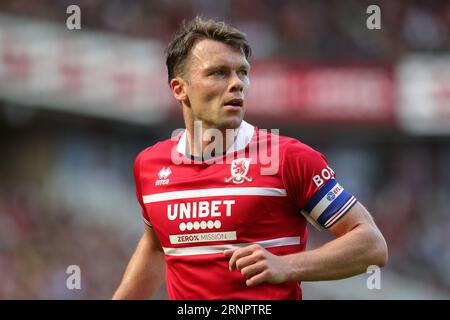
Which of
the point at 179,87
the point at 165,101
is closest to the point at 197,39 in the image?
the point at 179,87

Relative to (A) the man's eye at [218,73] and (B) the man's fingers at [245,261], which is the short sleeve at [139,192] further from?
(B) the man's fingers at [245,261]

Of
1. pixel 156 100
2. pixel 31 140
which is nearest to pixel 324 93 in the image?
pixel 156 100

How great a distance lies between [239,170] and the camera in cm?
426

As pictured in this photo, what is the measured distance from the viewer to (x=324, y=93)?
1600 cm

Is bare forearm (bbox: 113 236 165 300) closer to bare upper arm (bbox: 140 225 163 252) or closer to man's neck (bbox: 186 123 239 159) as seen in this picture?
bare upper arm (bbox: 140 225 163 252)

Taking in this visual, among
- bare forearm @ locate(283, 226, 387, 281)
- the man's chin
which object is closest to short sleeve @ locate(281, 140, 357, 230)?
bare forearm @ locate(283, 226, 387, 281)

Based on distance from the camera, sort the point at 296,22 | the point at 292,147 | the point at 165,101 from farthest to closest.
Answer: the point at 296,22, the point at 165,101, the point at 292,147

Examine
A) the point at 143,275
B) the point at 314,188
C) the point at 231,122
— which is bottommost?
the point at 143,275

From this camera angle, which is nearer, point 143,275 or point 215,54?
point 215,54

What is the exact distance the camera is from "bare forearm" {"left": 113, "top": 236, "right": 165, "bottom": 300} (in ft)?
15.1

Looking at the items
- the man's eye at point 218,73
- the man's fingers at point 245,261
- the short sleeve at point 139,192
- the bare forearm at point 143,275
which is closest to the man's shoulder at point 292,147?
the man's eye at point 218,73

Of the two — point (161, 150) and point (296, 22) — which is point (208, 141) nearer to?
point (161, 150)

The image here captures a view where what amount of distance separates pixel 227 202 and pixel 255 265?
2.13 feet

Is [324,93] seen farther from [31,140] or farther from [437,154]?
[31,140]
